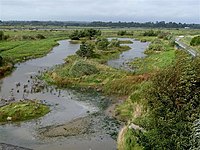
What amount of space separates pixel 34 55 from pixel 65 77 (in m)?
34.7

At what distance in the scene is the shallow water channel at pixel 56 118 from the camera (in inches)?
1220

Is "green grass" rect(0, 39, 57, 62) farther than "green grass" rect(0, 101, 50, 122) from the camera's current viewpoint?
Yes

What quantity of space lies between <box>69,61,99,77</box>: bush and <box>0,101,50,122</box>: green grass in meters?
14.5

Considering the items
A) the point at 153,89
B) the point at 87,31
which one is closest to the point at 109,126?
the point at 153,89

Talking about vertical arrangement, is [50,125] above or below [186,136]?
below

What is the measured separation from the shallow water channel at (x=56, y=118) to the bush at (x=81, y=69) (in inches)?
195

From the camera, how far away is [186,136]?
20375 millimetres

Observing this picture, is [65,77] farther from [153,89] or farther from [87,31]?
[87,31]

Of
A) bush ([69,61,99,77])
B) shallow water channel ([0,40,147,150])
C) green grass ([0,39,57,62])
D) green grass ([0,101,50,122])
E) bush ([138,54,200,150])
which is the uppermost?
bush ([138,54,200,150])

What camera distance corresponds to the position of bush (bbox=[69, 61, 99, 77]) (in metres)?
54.9

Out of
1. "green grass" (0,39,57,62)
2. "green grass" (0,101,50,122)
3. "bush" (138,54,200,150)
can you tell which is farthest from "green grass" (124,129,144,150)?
"green grass" (0,39,57,62)

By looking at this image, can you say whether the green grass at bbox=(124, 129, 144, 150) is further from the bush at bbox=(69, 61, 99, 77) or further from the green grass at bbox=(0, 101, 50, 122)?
the bush at bbox=(69, 61, 99, 77)

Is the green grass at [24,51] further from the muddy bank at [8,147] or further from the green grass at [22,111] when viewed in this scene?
the muddy bank at [8,147]

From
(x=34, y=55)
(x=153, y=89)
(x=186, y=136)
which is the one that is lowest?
(x=34, y=55)
